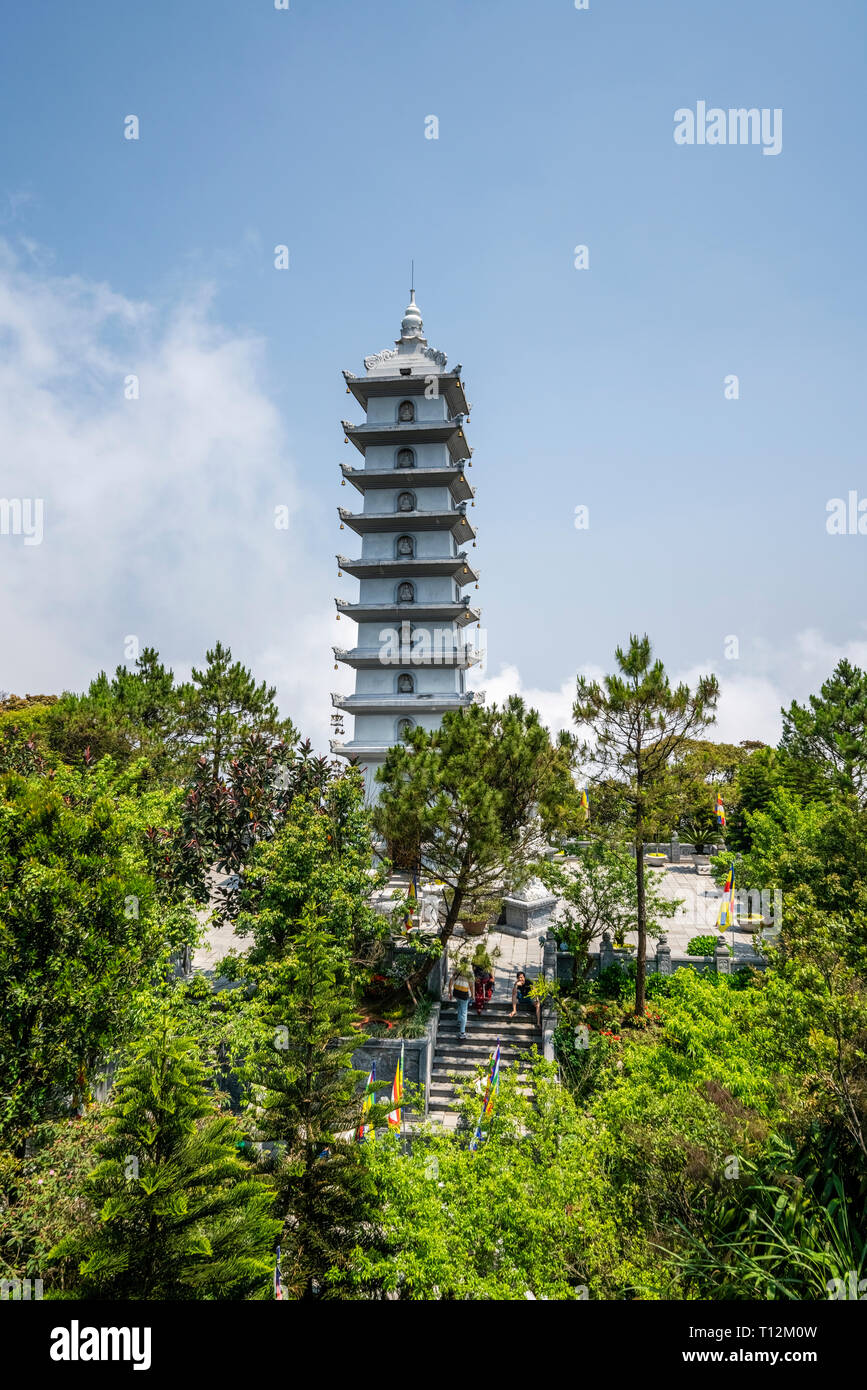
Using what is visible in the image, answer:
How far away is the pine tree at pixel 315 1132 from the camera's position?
26.6ft

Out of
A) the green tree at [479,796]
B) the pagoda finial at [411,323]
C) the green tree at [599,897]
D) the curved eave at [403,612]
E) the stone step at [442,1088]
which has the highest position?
the pagoda finial at [411,323]

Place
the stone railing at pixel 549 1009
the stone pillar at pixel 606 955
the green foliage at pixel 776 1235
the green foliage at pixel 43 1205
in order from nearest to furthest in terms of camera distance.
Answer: the green foliage at pixel 776 1235
the green foliage at pixel 43 1205
the stone railing at pixel 549 1009
the stone pillar at pixel 606 955

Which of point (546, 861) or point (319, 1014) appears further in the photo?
point (546, 861)

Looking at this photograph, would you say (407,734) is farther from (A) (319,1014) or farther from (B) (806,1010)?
(B) (806,1010)

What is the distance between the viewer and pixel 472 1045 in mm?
14617

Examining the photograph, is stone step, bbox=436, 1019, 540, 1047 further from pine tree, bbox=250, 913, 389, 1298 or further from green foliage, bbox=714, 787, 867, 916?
green foliage, bbox=714, 787, 867, 916

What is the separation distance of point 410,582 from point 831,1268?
24968mm

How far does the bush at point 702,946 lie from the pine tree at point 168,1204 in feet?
47.8

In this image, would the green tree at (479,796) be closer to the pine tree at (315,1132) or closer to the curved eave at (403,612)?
the pine tree at (315,1132)

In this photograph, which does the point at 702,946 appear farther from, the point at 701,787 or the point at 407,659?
the point at 407,659

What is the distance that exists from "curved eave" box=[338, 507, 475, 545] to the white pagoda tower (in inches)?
1.6

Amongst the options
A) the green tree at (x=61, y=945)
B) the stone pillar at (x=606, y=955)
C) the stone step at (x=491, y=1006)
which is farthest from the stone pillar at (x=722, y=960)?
the green tree at (x=61, y=945)

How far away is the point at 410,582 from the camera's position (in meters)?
28.6
